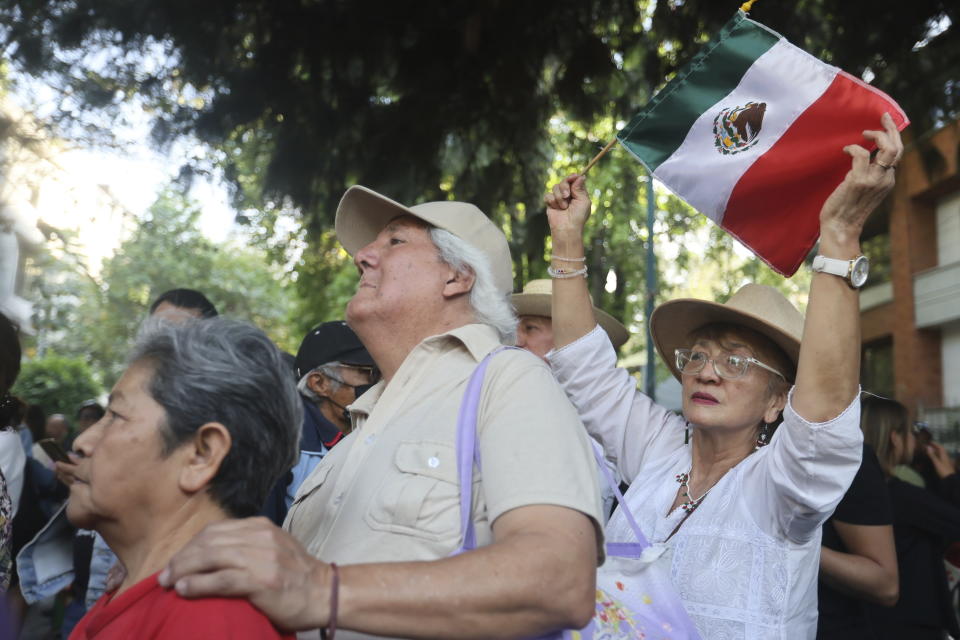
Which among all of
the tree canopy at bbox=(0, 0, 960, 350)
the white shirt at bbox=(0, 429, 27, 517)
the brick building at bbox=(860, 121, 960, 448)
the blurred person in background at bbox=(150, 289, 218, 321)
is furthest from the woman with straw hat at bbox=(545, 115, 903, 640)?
the brick building at bbox=(860, 121, 960, 448)

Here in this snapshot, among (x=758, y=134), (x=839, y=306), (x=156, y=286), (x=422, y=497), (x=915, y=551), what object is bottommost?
(x=422, y=497)

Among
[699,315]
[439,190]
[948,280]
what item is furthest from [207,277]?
[699,315]

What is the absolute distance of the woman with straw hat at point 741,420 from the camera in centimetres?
225

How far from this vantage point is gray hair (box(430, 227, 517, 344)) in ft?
7.79

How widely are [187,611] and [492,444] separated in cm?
59

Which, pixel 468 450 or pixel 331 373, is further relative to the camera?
pixel 331 373

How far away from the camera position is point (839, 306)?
7.32 ft

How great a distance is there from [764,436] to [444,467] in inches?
57.9

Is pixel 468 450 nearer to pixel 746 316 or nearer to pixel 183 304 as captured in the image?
pixel 746 316

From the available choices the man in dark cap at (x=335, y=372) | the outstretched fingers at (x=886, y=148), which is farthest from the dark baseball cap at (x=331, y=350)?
the outstretched fingers at (x=886, y=148)

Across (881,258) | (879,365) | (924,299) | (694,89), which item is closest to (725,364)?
(694,89)

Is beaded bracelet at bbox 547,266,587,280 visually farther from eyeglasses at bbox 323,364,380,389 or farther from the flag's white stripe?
eyeglasses at bbox 323,364,380,389

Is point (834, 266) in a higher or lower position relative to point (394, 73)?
lower

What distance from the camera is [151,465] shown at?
175 cm
